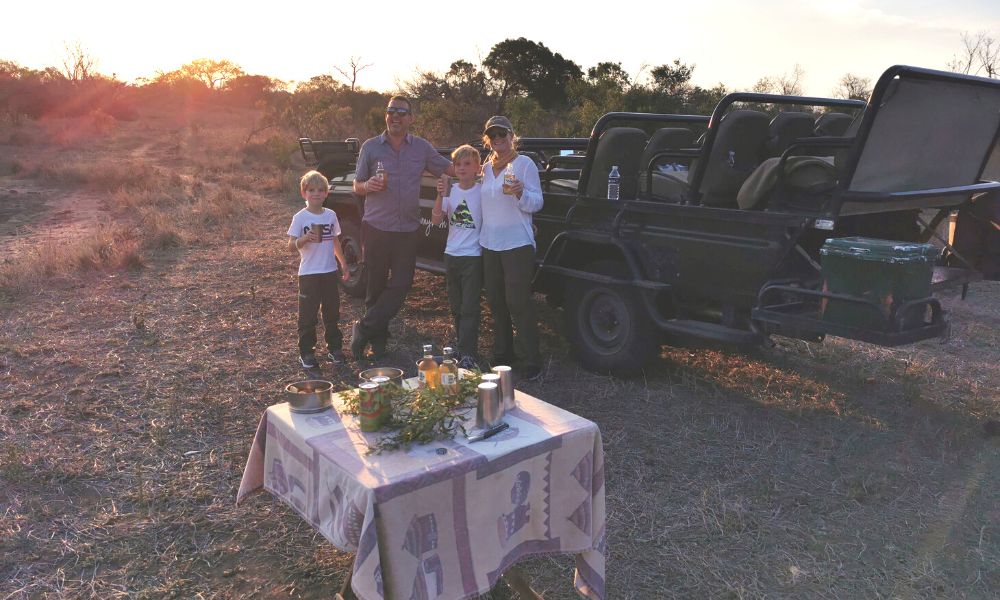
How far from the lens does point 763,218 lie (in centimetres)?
439

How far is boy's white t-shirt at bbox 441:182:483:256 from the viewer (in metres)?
5.12

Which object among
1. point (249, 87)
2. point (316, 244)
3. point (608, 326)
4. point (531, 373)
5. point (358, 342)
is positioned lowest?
point (531, 373)

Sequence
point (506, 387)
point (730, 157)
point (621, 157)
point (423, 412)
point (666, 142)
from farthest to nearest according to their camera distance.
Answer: point (666, 142) < point (621, 157) < point (730, 157) < point (506, 387) < point (423, 412)

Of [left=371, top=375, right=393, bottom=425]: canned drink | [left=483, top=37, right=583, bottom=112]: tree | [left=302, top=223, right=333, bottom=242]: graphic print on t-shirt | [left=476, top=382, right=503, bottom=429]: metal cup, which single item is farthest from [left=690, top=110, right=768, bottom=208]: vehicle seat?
[left=483, top=37, right=583, bottom=112]: tree

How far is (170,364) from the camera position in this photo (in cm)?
565

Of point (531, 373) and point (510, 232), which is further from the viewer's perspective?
point (531, 373)

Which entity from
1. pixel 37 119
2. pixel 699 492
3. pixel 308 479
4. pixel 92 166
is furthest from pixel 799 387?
pixel 37 119

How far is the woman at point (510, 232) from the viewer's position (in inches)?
189

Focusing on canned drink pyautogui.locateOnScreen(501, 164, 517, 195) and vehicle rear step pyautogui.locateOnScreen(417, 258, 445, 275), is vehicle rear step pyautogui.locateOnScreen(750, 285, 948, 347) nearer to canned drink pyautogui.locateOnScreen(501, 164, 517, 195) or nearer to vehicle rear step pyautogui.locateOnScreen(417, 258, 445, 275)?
canned drink pyautogui.locateOnScreen(501, 164, 517, 195)

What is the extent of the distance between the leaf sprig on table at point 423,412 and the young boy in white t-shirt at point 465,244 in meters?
2.19

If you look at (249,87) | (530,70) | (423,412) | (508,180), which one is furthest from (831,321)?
(249,87)

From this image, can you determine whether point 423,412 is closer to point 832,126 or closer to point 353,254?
point 832,126

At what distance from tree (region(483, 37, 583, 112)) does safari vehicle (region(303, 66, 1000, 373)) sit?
758 inches

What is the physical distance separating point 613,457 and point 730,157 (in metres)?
2.14
